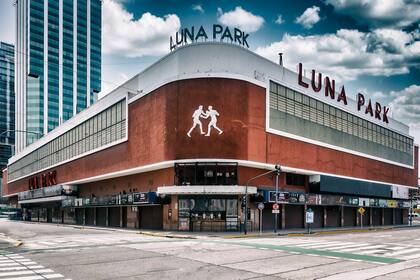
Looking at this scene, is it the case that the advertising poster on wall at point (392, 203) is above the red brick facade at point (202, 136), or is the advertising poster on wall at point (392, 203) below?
below

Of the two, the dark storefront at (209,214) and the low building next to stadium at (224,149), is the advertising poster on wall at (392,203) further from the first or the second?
the dark storefront at (209,214)

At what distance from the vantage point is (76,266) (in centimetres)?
1831

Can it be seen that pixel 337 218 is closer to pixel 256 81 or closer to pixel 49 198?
pixel 256 81

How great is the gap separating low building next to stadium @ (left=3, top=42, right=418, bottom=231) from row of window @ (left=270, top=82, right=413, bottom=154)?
0.17 m

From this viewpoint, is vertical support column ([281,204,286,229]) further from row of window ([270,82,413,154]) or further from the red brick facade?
row of window ([270,82,413,154])

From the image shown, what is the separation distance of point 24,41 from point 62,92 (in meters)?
24.3

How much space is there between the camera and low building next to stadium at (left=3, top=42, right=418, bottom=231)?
146 feet

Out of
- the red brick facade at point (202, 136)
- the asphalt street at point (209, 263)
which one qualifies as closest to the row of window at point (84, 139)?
the red brick facade at point (202, 136)

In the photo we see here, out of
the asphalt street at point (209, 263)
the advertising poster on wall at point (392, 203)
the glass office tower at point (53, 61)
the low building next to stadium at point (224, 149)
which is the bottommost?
the advertising poster on wall at point (392, 203)

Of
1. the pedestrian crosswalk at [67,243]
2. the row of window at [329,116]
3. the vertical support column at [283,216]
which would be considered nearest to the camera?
the pedestrian crosswalk at [67,243]

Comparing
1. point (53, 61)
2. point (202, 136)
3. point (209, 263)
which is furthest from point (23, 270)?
point (53, 61)

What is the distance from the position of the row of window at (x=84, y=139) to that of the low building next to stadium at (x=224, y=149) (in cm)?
28

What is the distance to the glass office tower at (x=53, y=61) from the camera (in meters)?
174

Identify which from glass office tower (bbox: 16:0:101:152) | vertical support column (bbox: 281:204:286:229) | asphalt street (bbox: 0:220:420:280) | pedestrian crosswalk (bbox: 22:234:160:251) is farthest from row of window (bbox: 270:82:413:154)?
glass office tower (bbox: 16:0:101:152)
